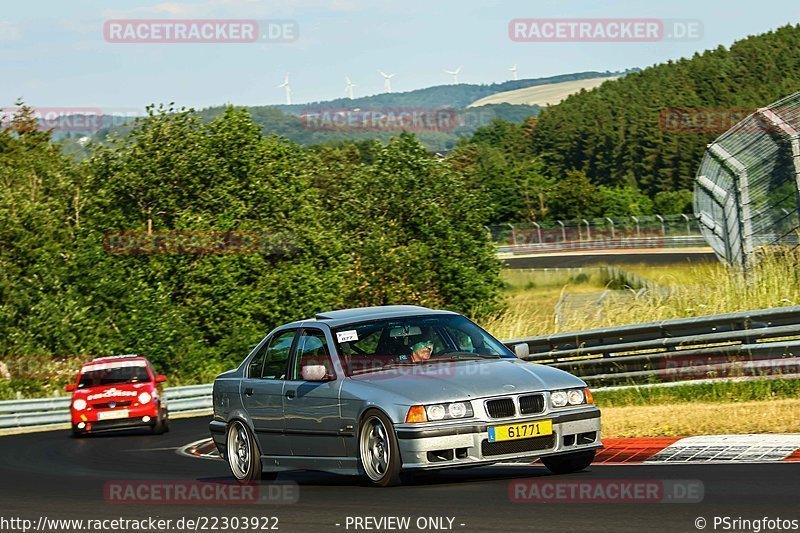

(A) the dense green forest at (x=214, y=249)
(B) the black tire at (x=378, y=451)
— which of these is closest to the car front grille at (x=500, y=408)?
(B) the black tire at (x=378, y=451)

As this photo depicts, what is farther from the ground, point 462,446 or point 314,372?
point 314,372

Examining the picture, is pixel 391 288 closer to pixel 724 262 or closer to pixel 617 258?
pixel 617 258

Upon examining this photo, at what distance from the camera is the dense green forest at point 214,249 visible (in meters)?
45.1

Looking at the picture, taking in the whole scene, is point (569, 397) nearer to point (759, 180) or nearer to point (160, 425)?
point (759, 180)

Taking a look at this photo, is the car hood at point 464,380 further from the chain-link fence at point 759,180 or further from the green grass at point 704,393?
the chain-link fence at point 759,180

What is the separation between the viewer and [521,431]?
9109mm

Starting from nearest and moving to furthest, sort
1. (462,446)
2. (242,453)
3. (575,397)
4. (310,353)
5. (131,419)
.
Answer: (462,446) < (575,397) < (310,353) < (242,453) < (131,419)

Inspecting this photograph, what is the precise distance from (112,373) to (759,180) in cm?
1258

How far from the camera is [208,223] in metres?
51.0

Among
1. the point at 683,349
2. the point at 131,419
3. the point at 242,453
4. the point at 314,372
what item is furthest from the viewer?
the point at 131,419

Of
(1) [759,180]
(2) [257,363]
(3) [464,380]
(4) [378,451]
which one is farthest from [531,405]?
(1) [759,180]

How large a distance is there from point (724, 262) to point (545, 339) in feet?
11.2

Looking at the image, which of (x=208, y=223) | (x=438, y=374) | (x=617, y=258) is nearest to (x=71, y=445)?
(x=438, y=374)

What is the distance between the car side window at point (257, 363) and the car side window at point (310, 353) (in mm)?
635
